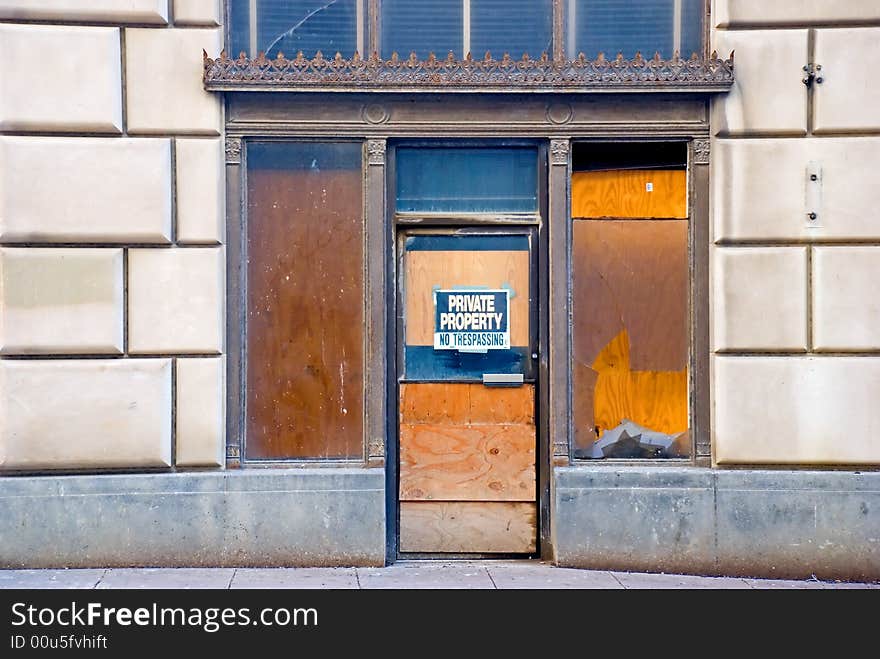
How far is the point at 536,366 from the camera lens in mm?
8375

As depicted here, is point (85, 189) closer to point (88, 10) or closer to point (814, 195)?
point (88, 10)

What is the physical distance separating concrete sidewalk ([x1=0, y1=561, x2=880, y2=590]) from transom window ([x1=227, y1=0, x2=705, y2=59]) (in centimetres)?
400

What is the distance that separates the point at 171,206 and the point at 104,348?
1183 millimetres

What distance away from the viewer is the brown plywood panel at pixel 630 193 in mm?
8359

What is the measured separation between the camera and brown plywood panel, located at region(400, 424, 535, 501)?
8.38 m

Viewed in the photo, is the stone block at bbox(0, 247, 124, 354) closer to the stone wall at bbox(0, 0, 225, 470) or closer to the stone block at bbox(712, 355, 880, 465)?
the stone wall at bbox(0, 0, 225, 470)

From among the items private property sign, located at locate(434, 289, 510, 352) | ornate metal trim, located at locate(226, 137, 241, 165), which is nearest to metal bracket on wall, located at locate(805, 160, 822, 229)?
private property sign, located at locate(434, 289, 510, 352)

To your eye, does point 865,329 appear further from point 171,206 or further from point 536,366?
point 171,206

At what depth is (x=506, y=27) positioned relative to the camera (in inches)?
325

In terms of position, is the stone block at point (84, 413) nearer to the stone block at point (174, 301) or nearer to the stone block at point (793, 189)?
the stone block at point (174, 301)

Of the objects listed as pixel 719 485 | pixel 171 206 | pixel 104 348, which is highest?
pixel 171 206

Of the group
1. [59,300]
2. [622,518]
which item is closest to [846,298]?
[622,518]

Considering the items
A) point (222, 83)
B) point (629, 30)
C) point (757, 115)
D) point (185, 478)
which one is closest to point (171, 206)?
point (222, 83)

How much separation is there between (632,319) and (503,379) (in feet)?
3.70
